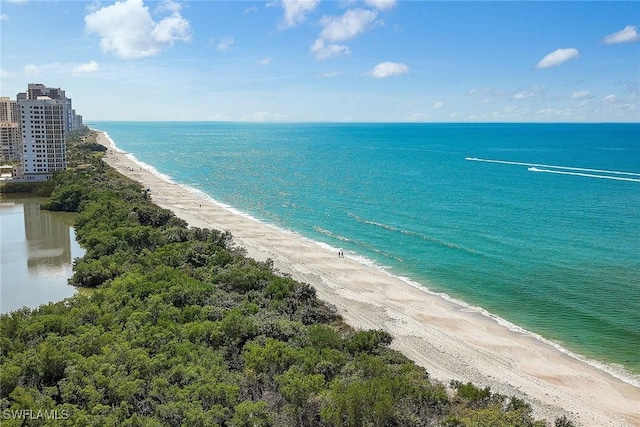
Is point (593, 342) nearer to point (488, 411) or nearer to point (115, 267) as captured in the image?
point (488, 411)

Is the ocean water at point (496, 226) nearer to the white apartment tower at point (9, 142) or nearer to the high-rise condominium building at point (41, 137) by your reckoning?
the high-rise condominium building at point (41, 137)

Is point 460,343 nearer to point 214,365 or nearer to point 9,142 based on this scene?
point 214,365

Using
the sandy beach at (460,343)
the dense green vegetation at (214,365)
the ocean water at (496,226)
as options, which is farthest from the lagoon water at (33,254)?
the ocean water at (496,226)

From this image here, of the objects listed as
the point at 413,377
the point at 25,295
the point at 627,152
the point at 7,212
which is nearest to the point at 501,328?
the point at 413,377

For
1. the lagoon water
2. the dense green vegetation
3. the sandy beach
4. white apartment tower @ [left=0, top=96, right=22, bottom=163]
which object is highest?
white apartment tower @ [left=0, top=96, right=22, bottom=163]

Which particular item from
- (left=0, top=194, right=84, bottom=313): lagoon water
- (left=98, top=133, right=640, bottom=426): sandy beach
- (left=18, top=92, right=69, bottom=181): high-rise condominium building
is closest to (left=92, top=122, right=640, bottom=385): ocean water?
(left=98, top=133, right=640, bottom=426): sandy beach

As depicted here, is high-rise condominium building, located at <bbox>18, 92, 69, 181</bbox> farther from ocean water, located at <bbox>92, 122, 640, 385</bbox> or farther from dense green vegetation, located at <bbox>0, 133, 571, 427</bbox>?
dense green vegetation, located at <bbox>0, 133, 571, 427</bbox>

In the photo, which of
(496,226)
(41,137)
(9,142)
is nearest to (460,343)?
(496,226)
